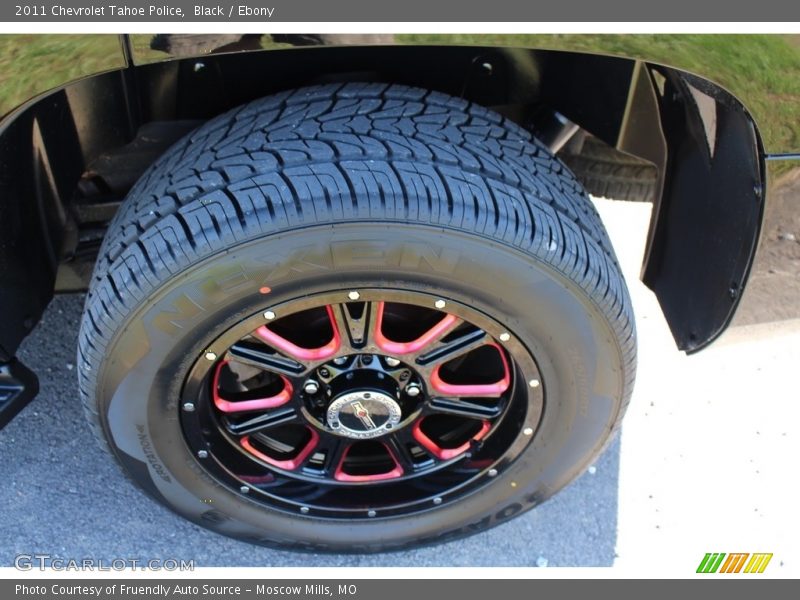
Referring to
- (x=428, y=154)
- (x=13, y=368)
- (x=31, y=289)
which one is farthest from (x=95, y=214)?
(x=428, y=154)

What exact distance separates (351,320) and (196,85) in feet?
2.36

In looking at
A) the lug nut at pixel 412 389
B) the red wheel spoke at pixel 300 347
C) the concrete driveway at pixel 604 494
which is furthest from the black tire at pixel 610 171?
the red wheel spoke at pixel 300 347

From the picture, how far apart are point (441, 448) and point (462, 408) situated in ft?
0.63

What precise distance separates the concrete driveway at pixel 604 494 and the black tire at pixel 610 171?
0.60 metres

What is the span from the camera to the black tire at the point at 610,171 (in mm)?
2525

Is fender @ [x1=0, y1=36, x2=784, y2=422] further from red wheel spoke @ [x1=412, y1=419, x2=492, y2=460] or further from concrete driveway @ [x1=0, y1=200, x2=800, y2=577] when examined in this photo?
red wheel spoke @ [x1=412, y1=419, x2=492, y2=460]

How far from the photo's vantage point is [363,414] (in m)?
1.91

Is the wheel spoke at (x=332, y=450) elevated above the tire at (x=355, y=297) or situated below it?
below

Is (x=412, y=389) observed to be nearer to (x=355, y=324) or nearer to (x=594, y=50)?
(x=355, y=324)

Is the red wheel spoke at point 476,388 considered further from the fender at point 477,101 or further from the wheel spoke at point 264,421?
the fender at point 477,101

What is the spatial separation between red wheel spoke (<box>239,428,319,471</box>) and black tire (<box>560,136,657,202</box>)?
127 centimetres

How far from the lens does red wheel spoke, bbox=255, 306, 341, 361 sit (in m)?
1.75

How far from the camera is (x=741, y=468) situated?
252 cm

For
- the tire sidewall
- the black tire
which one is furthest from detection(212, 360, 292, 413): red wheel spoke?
the black tire
